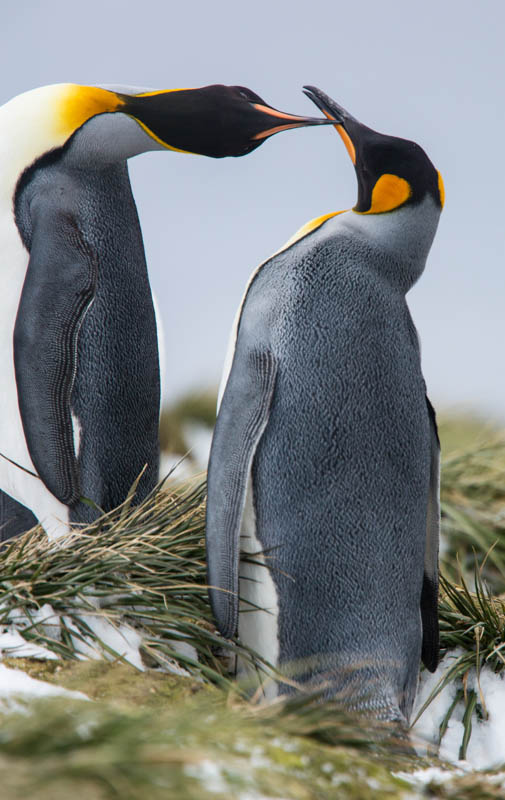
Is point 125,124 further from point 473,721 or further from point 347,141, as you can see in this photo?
point 473,721

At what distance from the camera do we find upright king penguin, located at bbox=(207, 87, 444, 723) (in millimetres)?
1468

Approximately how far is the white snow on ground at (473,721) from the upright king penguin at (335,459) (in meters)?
0.14

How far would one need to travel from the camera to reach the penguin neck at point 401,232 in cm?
157

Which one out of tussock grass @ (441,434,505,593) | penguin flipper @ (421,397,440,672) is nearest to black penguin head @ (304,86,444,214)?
penguin flipper @ (421,397,440,672)

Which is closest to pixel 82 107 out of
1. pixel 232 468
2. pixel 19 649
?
pixel 232 468

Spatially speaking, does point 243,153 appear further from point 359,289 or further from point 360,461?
point 360,461

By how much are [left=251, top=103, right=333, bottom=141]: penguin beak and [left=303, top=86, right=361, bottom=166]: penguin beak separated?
0.02 m

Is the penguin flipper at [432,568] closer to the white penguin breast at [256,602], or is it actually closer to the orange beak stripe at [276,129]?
the white penguin breast at [256,602]

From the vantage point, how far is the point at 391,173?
61.0 inches

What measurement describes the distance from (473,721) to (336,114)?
123cm

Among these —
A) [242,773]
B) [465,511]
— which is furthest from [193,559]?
[465,511]

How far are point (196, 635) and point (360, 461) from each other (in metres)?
0.43

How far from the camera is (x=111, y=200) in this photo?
6.11 feet

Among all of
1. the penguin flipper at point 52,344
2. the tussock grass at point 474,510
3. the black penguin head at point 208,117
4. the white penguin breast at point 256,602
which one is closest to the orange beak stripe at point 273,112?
the black penguin head at point 208,117
